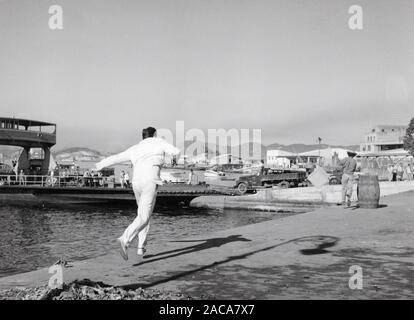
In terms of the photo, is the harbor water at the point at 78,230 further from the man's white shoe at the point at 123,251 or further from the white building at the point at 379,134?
the white building at the point at 379,134

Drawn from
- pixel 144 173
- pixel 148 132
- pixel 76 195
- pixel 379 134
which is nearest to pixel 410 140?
pixel 76 195

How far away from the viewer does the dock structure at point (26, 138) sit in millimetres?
34375

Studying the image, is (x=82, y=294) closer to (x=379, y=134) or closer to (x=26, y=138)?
(x=26, y=138)

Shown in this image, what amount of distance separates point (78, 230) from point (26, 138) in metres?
21.6

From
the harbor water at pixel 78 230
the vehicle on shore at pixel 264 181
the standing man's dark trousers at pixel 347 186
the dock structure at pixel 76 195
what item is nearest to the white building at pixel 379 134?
the vehicle on shore at pixel 264 181

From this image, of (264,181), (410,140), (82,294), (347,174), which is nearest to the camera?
(82,294)

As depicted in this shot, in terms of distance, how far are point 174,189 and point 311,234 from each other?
26.2m

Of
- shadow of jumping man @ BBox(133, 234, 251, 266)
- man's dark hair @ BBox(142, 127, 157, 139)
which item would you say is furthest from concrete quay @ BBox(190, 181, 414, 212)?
man's dark hair @ BBox(142, 127, 157, 139)

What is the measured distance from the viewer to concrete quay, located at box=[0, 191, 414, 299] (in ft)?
12.8

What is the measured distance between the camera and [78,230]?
16547 mm

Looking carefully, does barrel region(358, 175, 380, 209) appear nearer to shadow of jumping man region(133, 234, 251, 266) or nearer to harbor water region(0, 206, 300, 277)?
harbor water region(0, 206, 300, 277)

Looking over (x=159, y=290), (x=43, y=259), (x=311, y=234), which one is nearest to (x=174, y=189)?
(x=43, y=259)

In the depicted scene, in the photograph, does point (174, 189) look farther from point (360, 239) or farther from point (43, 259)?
point (360, 239)

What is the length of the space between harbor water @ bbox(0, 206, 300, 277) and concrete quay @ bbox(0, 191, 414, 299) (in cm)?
198
